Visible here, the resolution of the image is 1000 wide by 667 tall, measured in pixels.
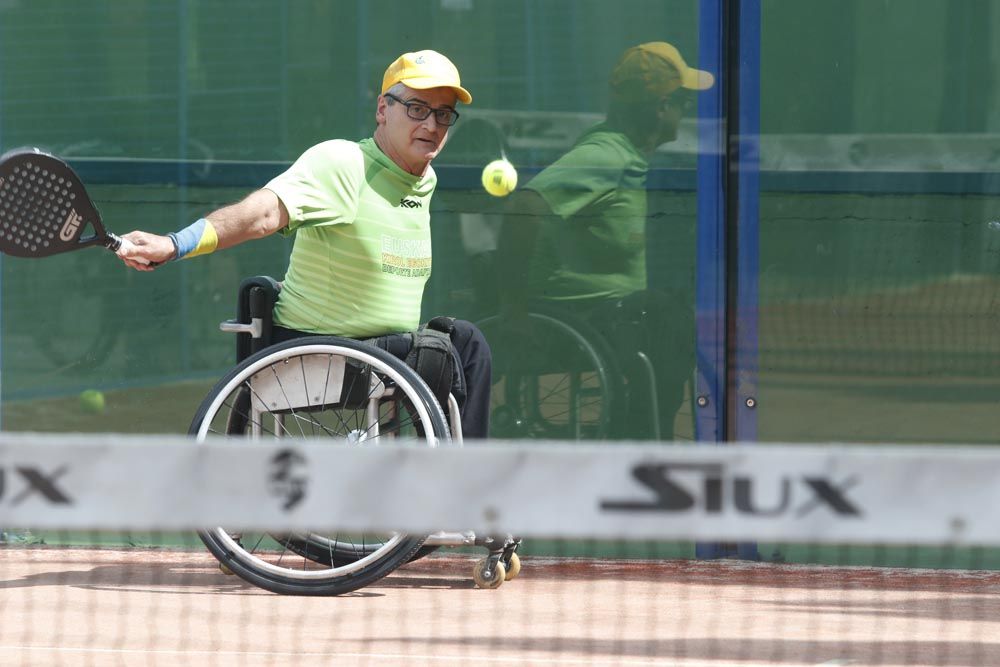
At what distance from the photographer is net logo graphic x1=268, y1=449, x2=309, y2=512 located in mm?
2504

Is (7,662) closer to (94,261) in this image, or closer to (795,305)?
(94,261)

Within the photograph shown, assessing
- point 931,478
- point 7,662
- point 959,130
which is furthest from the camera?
point 959,130

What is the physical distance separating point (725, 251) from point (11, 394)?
8.47 ft

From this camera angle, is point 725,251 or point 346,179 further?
point 725,251

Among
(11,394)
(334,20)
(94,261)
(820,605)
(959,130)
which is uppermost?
(334,20)

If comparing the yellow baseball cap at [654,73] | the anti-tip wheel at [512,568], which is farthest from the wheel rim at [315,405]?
the yellow baseball cap at [654,73]

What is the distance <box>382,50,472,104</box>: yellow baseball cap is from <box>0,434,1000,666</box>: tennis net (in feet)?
4.42

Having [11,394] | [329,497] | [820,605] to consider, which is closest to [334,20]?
[11,394]

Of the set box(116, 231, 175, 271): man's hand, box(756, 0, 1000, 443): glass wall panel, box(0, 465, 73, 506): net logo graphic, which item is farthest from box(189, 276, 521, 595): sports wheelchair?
box(0, 465, 73, 506): net logo graphic

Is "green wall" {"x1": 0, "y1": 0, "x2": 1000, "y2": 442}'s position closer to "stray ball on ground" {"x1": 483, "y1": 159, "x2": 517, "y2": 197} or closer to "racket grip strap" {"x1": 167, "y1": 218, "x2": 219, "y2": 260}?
"stray ball on ground" {"x1": 483, "y1": 159, "x2": 517, "y2": 197}

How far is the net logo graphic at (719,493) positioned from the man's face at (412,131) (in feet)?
9.76

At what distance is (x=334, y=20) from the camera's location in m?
6.14

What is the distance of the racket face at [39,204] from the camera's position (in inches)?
184

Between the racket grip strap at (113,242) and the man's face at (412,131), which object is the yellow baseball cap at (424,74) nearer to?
the man's face at (412,131)
